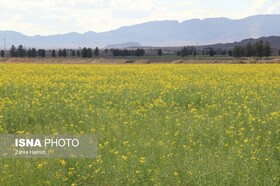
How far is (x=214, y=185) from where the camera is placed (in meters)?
7.42

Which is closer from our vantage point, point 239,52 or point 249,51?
point 249,51

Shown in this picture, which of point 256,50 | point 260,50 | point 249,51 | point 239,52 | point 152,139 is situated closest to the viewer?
point 152,139

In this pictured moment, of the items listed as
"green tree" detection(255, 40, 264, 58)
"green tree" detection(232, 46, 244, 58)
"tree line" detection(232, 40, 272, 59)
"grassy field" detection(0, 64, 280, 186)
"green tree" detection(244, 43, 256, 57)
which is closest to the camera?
"grassy field" detection(0, 64, 280, 186)

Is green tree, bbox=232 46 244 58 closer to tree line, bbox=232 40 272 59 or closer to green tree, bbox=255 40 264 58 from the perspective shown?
tree line, bbox=232 40 272 59

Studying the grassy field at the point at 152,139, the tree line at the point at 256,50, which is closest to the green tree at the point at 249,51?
the tree line at the point at 256,50

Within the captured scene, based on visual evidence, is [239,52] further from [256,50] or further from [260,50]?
[260,50]

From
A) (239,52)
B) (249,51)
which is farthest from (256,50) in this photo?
(239,52)

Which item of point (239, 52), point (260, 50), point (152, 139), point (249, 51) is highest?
point (260, 50)

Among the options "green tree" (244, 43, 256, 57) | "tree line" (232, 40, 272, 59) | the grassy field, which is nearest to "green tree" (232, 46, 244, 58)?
"tree line" (232, 40, 272, 59)

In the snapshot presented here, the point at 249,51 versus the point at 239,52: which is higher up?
the point at 249,51

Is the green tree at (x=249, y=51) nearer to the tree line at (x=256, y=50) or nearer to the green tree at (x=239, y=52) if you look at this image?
the tree line at (x=256, y=50)

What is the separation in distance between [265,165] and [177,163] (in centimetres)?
162

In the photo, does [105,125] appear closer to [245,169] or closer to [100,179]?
[100,179]

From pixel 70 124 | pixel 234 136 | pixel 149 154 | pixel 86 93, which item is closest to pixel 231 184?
pixel 149 154
